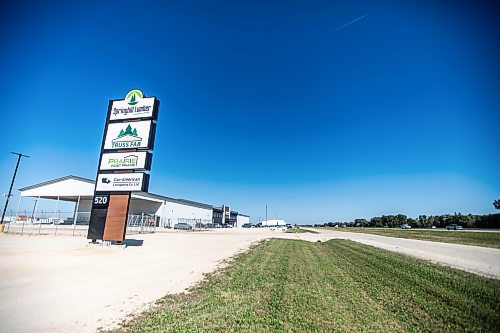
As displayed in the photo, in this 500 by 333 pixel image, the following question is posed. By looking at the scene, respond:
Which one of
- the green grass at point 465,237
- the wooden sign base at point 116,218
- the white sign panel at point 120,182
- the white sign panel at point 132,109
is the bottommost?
the green grass at point 465,237

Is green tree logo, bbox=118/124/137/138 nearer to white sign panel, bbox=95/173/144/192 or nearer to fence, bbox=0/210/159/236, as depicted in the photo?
white sign panel, bbox=95/173/144/192

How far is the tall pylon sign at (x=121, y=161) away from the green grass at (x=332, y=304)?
35.1ft

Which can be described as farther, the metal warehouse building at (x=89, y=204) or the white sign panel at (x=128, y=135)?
the metal warehouse building at (x=89, y=204)

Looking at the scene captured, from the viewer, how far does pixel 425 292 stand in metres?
6.62

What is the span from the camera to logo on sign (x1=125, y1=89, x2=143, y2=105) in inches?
716

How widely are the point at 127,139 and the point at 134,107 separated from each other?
8.13 ft

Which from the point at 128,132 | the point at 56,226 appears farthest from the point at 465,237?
the point at 56,226

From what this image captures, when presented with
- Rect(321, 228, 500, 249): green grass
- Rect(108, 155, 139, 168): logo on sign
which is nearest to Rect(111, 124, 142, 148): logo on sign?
Rect(108, 155, 139, 168): logo on sign

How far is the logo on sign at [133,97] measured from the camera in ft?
59.7

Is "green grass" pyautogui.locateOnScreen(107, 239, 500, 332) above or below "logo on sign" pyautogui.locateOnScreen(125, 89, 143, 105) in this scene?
below

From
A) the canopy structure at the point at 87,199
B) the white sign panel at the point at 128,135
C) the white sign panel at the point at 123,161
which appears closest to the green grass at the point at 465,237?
the white sign panel at the point at 123,161

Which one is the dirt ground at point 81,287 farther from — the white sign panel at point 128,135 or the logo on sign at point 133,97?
the logo on sign at point 133,97

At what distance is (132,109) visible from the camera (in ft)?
59.4

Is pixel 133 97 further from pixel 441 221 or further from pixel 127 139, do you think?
pixel 441 221
